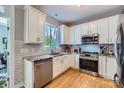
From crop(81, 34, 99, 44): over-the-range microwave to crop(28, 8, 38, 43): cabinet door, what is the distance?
2400 mm

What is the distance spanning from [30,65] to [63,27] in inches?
116

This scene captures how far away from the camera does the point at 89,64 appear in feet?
13.6

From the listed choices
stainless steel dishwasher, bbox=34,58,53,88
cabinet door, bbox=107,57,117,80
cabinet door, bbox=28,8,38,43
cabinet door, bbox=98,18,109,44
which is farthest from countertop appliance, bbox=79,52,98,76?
cabinet door, bbox=28,8,38,43

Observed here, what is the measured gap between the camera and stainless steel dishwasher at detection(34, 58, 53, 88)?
259 centimetres

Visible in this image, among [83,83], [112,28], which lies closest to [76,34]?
[112,28]

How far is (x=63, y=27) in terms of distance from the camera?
5004 millimetres

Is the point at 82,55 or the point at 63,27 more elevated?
the point at 63,27

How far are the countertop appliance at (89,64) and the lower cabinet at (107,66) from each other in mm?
194

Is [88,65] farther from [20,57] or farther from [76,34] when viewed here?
[20,57]

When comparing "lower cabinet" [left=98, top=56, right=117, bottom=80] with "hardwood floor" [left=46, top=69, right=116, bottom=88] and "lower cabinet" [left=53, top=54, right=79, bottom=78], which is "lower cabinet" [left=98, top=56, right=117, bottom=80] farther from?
"lower cabinet" [left=53, top=54, right=79, bottom=78]

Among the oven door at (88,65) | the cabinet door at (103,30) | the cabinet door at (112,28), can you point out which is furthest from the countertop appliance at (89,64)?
the cabinet door at (112,28)

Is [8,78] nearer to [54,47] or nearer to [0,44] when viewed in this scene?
[0,44]

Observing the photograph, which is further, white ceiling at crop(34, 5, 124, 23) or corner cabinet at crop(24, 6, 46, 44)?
white ceiling at crop(34, 5, 124, 23)

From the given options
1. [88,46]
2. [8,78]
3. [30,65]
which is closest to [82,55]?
[88,46]
